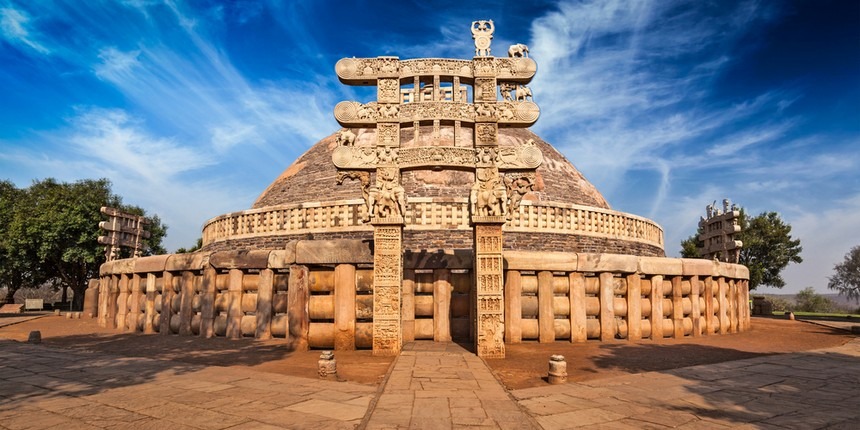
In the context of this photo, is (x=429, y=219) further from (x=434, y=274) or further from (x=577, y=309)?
(x=577, y=309)

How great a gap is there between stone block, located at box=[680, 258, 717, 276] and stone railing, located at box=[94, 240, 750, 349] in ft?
0.10

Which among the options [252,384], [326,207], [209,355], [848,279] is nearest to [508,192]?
[252,384]

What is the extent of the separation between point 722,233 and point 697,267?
11.1 meters

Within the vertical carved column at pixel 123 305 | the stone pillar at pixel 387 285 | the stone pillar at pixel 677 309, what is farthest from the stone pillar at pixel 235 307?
the stone pillar at pixel 677 309

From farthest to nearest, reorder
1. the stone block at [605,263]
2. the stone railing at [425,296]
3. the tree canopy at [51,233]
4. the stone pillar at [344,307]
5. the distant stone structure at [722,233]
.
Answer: the tree canopy at [51,233]
the distant stone structure at [722,233]
the stone block at [605,263]
the stone railing at [425,296]
the stone pillar at [344,307]

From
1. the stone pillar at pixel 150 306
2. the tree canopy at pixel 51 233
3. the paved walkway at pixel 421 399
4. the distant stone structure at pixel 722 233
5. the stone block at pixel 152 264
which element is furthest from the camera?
the tree canopy at pixel 51 233

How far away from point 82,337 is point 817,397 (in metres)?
14.3

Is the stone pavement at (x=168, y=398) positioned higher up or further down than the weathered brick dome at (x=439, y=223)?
further down

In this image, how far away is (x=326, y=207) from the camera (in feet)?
55.8

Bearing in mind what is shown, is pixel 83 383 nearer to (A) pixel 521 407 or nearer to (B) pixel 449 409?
(B) pixel 449 409

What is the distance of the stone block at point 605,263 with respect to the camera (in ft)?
30.8

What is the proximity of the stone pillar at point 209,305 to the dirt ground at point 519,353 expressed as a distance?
0.99 ft

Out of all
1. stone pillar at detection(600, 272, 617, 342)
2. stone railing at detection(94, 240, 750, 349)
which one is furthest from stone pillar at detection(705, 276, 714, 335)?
stone pillar at detection(600, 272, 617, 342)

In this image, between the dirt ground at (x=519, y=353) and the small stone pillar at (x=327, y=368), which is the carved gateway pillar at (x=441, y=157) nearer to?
the dirt ground at (x=519, y=353)
